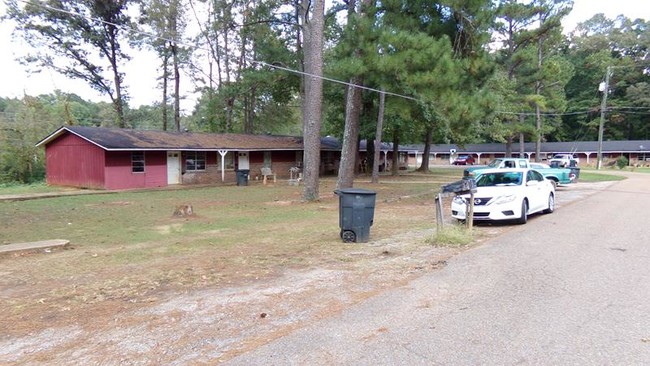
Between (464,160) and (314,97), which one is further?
(464,160)

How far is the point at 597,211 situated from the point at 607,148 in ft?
174

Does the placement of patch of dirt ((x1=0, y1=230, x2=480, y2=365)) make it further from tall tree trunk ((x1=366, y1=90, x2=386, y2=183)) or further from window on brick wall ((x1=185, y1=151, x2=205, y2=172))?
window on brick wall ((x1=185, y1=151, x2=205, y2=172))

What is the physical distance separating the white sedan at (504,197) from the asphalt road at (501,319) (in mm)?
3165

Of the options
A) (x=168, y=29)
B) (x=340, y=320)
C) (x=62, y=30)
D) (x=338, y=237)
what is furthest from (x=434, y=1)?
(x=62, y=30)

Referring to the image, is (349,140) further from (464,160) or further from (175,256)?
(464,160)

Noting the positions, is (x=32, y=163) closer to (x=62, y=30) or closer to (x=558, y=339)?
(x=62, y=30)

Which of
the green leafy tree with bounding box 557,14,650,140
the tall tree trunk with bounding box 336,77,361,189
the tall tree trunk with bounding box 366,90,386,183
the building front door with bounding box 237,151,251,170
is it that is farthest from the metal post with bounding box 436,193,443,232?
the green leafy tree with bounding box 557,14,650,140

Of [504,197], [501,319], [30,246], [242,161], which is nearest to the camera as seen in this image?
[501,319]

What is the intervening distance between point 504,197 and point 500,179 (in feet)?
4.42

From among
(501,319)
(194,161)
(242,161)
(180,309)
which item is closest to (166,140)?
(194,161)

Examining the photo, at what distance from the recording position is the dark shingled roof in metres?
24.1

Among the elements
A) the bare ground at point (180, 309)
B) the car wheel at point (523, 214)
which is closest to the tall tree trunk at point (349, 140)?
the car wheel at point (523, 214)

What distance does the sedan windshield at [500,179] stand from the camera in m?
11.7

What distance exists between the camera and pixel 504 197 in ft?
35.8
